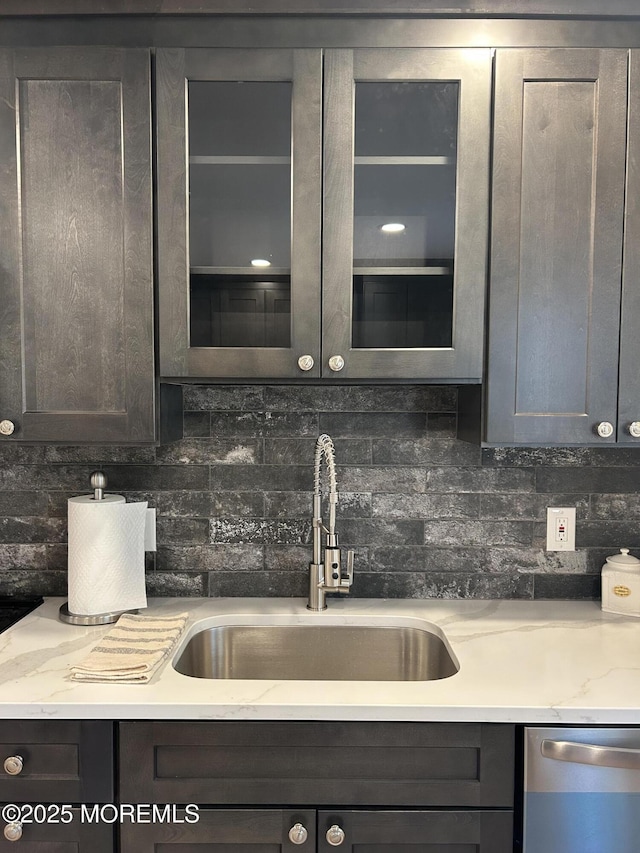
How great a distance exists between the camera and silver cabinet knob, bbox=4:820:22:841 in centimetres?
125

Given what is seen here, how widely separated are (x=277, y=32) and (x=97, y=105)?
Result: 45cm

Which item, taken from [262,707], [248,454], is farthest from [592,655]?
[248,454]

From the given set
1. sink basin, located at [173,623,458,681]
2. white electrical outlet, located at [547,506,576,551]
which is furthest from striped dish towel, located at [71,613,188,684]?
white electrical outlet, located at [547,506,576,551]

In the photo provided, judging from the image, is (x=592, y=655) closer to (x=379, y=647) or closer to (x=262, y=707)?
(x=379, y=647)

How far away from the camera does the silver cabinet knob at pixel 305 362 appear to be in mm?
1498

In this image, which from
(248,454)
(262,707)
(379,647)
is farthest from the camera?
(248,454)

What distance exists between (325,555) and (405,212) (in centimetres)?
88

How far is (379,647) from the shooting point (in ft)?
5.63

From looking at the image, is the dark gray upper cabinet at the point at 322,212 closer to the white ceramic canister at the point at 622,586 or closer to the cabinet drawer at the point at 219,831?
the white ceramic canister at the point at 622,586

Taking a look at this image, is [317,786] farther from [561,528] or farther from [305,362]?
[561,528]

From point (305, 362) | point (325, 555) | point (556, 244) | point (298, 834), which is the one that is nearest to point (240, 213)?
point (305, 362)

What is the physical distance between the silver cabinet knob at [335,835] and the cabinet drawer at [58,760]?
0.43m

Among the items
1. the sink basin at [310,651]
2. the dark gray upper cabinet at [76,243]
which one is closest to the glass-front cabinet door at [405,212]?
the dark gray upper cabinet at [76,243]

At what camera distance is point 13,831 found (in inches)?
49.4
